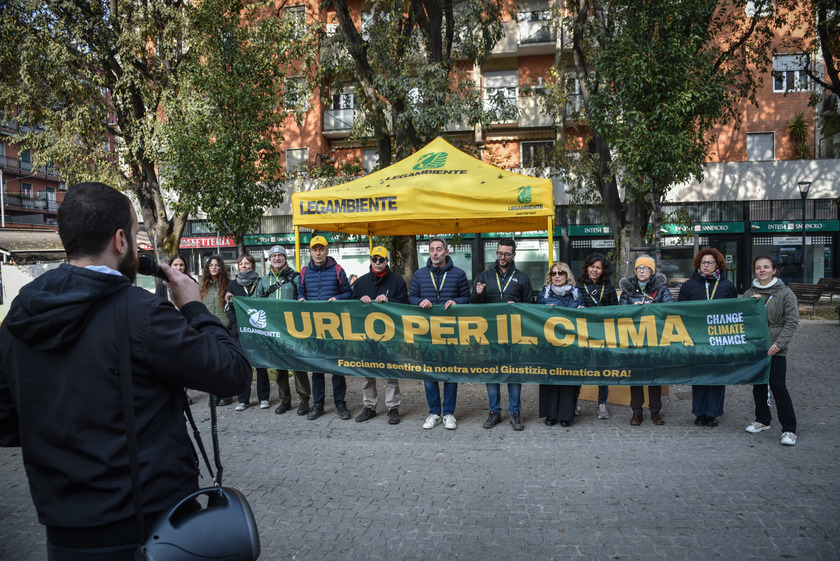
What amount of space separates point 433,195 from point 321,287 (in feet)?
6.81

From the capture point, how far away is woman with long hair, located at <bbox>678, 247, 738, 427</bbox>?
6.25 m

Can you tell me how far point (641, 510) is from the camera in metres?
4.21

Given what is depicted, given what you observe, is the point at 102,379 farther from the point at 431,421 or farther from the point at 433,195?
the point at 433,195

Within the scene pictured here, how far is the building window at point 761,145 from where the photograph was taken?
79.3 feet

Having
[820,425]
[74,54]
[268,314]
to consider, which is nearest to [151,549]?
[268,314]

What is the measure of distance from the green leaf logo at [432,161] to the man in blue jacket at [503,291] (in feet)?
6.84

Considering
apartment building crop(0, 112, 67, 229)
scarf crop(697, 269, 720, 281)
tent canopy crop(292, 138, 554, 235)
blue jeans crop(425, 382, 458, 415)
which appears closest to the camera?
scarf crop(697, 269, 720, 281)

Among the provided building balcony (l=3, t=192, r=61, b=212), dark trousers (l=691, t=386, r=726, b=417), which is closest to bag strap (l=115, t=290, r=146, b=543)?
dark trousers (l=691, t=386, r=726, b=417)

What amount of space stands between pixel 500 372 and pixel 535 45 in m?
22.6

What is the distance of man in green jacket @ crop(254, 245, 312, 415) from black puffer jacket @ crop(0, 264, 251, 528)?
18.3 feet

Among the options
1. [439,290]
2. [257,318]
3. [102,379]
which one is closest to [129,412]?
[102,379]

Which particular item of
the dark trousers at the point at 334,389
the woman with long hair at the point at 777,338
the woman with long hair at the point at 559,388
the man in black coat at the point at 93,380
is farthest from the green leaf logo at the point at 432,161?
the man in black coat at the point at 93,380

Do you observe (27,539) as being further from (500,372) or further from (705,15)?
(705,15)

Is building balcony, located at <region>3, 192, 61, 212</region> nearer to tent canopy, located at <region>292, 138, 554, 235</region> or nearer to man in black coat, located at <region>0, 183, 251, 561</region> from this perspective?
tent canopy, located at <region>292, 138, 554, 235</region>
